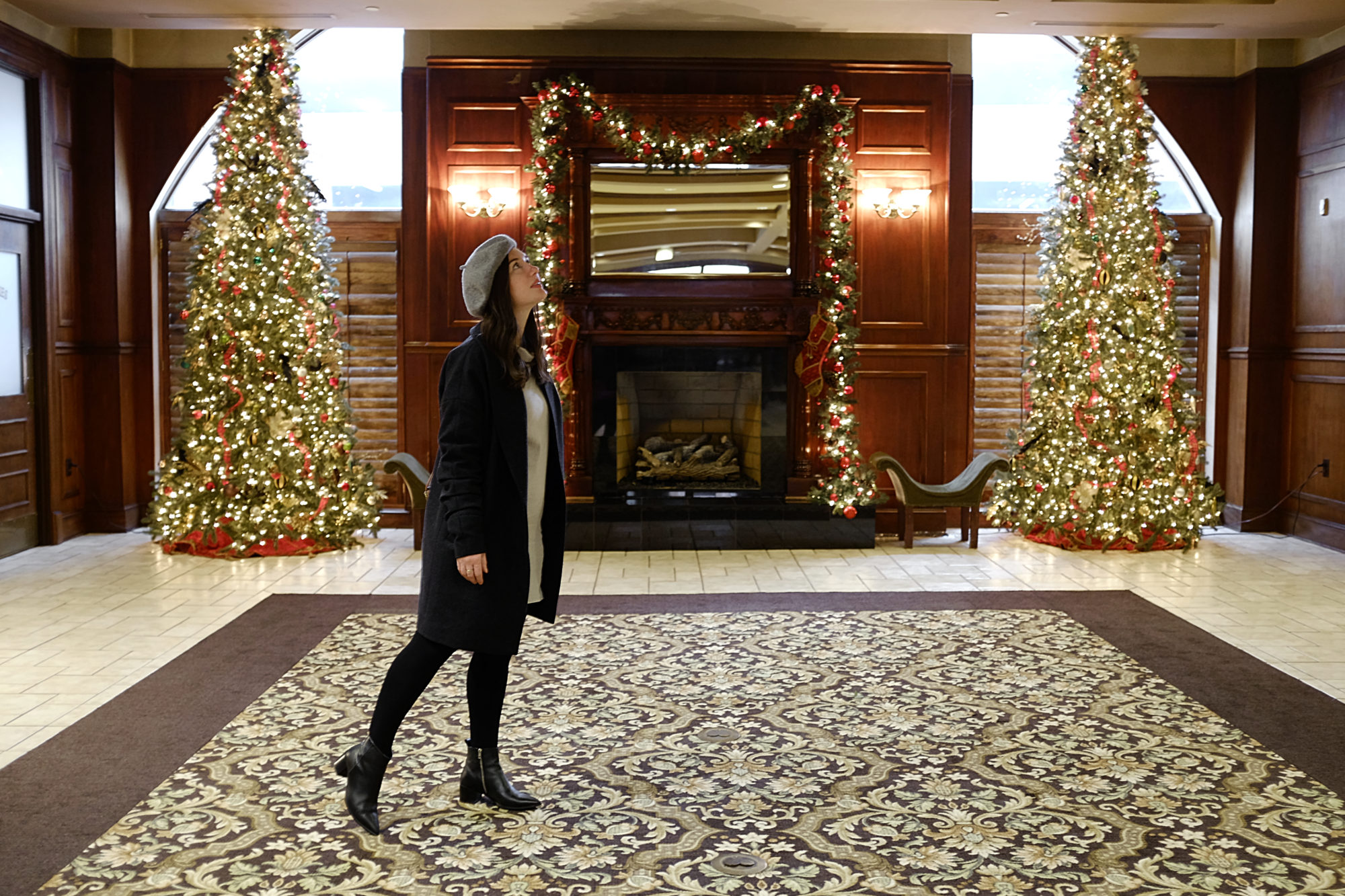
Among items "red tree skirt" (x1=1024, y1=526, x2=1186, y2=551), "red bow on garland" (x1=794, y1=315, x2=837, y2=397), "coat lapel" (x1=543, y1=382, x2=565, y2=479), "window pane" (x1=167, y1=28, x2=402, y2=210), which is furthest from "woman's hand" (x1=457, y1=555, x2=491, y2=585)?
"window pane" (x1=167, y1=28, x2=402, y2=210)

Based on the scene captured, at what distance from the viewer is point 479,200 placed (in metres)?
8.18

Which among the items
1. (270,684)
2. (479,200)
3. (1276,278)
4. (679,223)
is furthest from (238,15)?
(1276,278)

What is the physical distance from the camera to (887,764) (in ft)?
12.2

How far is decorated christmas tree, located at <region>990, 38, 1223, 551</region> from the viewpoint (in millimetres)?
7688

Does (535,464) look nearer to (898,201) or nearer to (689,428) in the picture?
(689,428)

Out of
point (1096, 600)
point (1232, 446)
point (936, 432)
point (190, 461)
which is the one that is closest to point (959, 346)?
point (936, 432)

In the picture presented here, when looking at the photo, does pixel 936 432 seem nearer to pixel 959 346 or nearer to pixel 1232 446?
pixel 959 346

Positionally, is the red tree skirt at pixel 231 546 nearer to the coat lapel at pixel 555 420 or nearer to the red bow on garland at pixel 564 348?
the red bow on garland at pixel 564 348

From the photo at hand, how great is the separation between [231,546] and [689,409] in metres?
3.11

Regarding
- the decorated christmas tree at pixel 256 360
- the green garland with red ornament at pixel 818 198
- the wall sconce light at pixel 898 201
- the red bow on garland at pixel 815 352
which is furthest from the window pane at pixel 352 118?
the wall sconce light at pixel 898 201

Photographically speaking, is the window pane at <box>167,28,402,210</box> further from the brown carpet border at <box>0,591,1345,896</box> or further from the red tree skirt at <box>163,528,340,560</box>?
the brown carpet border at <box>0,591,1345,896</box>

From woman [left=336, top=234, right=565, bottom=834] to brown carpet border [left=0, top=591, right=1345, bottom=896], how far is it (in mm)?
784

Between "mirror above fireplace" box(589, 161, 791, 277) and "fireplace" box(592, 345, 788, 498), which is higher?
"mirror above fireplace" box(589, 161, 791, 277)

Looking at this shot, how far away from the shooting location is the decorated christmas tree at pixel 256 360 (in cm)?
738
